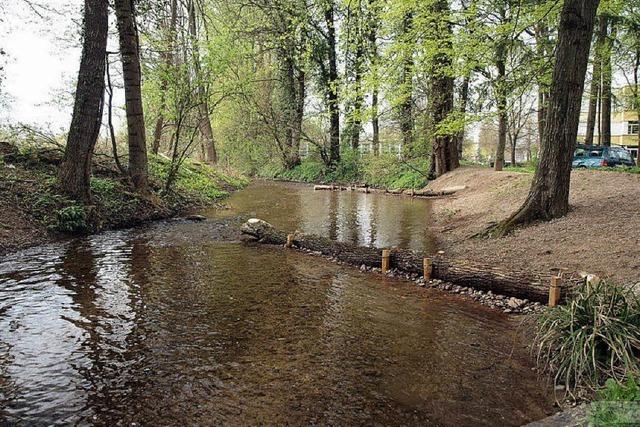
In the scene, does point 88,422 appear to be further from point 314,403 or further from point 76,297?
point 76,297

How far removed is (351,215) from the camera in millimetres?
12680

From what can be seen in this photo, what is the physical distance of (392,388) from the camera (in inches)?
137

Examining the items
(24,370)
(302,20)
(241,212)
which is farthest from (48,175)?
(302,20)

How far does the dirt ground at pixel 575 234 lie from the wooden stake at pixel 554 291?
728mm

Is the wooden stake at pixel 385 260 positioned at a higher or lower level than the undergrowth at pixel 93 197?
lower

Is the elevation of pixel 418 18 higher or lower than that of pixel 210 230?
higher

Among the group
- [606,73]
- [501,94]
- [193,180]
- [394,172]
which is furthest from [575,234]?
[394,172]

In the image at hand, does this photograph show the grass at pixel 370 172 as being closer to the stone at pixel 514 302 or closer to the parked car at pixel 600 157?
the parked car at pixel 600 157

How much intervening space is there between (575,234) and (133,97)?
1079cm

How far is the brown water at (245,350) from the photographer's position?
10.3 ft

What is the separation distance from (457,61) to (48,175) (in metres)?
12.4

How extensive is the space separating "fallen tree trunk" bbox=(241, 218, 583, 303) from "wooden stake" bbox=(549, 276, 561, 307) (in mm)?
93

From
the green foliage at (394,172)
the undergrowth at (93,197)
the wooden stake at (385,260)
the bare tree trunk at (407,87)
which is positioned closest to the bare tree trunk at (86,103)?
the undergrowth at (93,197)

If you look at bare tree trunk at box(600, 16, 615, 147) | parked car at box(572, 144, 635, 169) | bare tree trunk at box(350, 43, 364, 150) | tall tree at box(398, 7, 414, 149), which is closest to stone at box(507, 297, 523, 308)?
bare tree trunk at box(600, 16, 615, 147)
